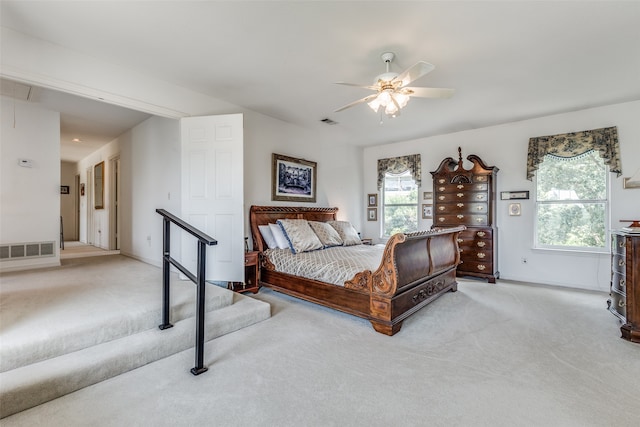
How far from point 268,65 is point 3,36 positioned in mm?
2285

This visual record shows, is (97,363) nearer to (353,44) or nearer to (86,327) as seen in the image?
(86,327)

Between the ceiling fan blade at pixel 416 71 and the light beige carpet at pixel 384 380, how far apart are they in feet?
7.63

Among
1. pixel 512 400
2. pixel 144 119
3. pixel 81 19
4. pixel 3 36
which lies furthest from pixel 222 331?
pixel 144 119

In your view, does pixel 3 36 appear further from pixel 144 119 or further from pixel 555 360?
pixel 555 360

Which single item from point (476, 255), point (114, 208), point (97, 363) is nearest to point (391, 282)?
point (97, 363)

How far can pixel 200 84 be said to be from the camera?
3559 millimetres

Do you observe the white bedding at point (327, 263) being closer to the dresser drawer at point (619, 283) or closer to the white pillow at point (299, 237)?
the white pillow at point (299, 237)

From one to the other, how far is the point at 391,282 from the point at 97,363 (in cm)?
232

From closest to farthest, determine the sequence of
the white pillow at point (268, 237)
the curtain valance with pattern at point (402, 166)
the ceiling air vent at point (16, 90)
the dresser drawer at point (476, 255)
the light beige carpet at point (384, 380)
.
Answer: the light beige carpet at point (384, 380) → the ceiling air vent at point (16, 90) → the white pillow at point (268, 237) → the dresser drawer at point (476, 255) → the curtain valance with pattern at point (402, 166)

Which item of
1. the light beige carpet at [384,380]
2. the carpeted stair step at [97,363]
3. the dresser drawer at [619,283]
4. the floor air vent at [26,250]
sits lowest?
the light beige carpet at [384,380]

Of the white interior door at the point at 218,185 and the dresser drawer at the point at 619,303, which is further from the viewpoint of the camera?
the white interior door at the point at 218,185

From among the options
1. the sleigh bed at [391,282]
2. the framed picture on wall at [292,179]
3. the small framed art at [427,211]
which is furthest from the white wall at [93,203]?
the small framed art at [427,211]

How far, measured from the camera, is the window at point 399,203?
19.7 feet

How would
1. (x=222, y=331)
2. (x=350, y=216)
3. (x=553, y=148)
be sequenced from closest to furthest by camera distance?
1. (x=222, y=331)
2. (x=553, y=148)
3. (x=350, y=216)
